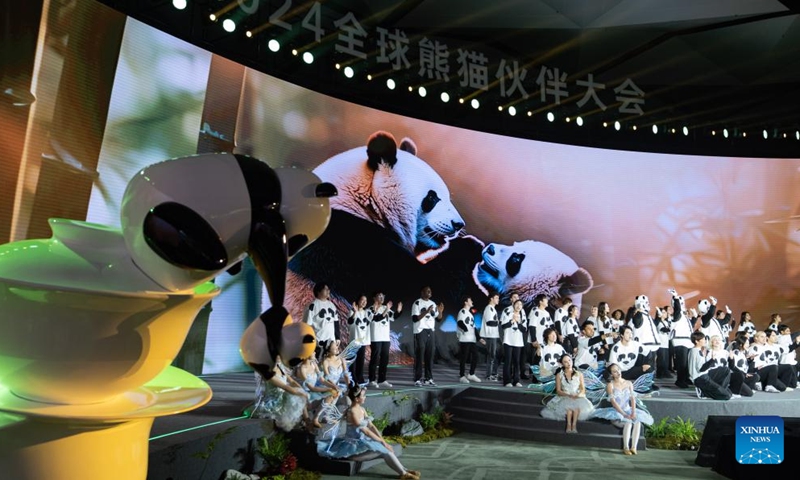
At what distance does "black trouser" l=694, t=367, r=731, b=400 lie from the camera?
8.89m

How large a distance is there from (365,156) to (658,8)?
4890 mm

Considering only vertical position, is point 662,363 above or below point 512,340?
below

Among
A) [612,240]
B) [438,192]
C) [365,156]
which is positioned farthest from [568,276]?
[365,156]

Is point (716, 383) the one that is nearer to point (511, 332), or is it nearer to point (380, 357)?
point (511, 332)

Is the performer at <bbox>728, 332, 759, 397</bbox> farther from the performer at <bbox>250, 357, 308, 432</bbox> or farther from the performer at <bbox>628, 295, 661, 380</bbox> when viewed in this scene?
the performer at <bbox>250, 357, 308, 432</bbox>

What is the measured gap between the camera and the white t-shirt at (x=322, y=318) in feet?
26.3

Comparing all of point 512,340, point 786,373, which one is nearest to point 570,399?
point 512,340

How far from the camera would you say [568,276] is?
13383 millimetres

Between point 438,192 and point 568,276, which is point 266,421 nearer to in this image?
point 438,192

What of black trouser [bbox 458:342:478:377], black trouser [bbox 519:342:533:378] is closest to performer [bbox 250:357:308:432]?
black trouser [bbox 458:342:478:377]

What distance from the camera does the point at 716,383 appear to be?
902 cm

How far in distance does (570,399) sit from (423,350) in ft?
7.11

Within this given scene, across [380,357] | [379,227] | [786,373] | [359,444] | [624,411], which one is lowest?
[359,444]

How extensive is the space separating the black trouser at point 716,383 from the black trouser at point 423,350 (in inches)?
143
